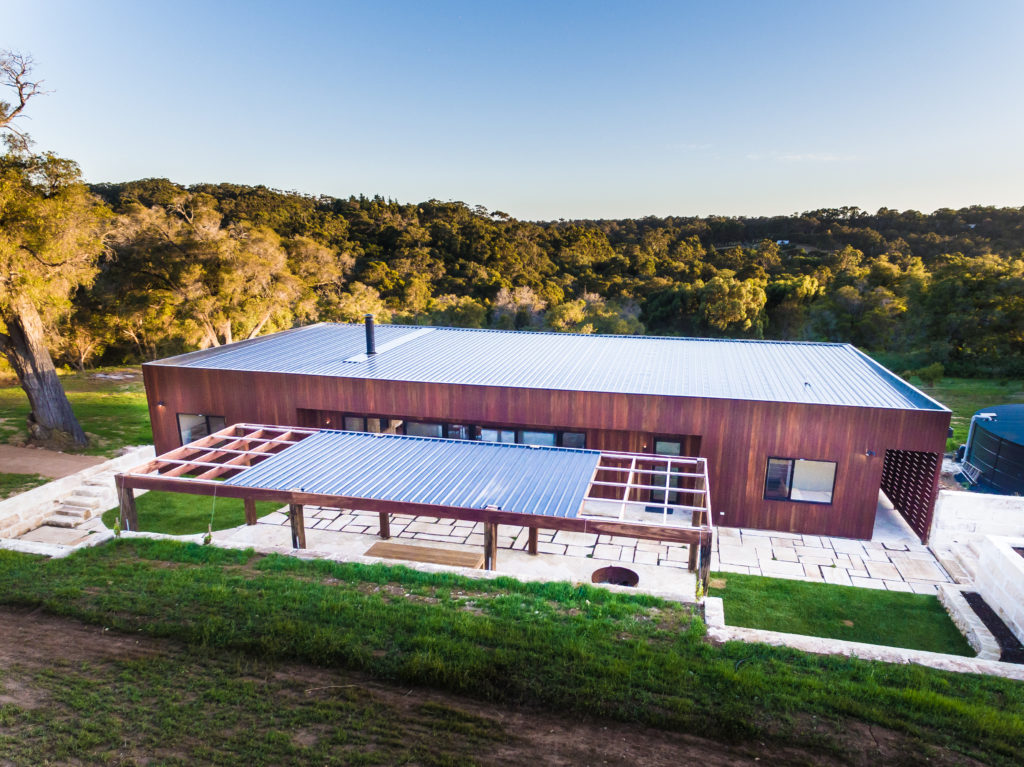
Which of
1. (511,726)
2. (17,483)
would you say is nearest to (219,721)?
(511,726)

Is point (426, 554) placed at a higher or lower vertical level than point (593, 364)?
lower

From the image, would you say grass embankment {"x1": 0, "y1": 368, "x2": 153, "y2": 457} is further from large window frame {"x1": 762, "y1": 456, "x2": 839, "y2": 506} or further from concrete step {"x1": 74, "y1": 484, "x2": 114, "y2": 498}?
large window frame {"x1": 762, "y1": 456, "x2": 839, "y2": 506}

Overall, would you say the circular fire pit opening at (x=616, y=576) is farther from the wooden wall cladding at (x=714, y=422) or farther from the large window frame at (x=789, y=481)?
the large window frame at (x=789, y=481)

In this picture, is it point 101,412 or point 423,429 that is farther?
point 101,412

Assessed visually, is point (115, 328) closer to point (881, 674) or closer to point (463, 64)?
point (463, 64)

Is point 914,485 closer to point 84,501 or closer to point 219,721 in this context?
point 219,721

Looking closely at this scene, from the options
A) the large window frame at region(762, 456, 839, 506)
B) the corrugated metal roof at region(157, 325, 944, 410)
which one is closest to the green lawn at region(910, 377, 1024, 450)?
the corrugated metal roof at region(157, 325, 944, 410)

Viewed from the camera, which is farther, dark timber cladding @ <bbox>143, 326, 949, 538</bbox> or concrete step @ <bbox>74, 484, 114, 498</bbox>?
concrete step @ <bbox>74, 484, 114, 498</bbox>

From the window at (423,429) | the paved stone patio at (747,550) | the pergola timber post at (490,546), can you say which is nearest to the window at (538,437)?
the window at (423,429)
